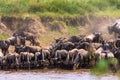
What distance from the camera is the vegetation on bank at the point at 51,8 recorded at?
2952cm

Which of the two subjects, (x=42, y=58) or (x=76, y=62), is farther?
(x=42, y=58)

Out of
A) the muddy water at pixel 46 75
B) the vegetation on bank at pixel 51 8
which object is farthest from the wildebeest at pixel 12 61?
the vegetation on bank at pixel 51 8

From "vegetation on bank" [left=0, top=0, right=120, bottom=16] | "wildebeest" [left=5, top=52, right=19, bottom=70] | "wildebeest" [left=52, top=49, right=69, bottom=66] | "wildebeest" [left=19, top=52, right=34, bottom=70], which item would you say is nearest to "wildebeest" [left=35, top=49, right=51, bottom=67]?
"wildebeest" [left=19, top=52, right=34, bottom=70]

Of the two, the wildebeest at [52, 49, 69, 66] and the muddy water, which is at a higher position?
the wildebeest at [52, 49, 69, 66]

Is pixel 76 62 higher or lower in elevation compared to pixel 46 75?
higher

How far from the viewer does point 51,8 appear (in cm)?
3031

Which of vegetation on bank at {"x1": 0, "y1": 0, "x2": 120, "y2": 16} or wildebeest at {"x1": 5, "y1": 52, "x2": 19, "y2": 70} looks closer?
wildebeest at {"x1": 5, "y1": 52, "x2": 19, "y2": 70}

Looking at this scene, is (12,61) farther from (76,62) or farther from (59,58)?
(76,62)

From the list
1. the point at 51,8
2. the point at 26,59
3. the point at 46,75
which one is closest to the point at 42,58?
the point at 26,59

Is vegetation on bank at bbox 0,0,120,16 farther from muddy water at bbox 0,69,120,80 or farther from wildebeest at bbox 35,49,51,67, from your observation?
muddy water at bbox 0,69,120,80

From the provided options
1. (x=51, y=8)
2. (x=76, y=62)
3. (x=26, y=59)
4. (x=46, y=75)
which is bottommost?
(x=46, y=75)

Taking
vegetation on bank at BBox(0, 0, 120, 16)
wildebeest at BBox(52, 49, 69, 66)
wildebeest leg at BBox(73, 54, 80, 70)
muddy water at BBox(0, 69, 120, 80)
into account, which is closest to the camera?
muddy water at BBox(0, 69, 120, 80)

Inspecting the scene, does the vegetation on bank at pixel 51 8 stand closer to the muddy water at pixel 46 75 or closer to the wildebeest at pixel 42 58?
the wildebeest at pixel 42 58

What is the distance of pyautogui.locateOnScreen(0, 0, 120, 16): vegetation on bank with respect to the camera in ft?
96.8
